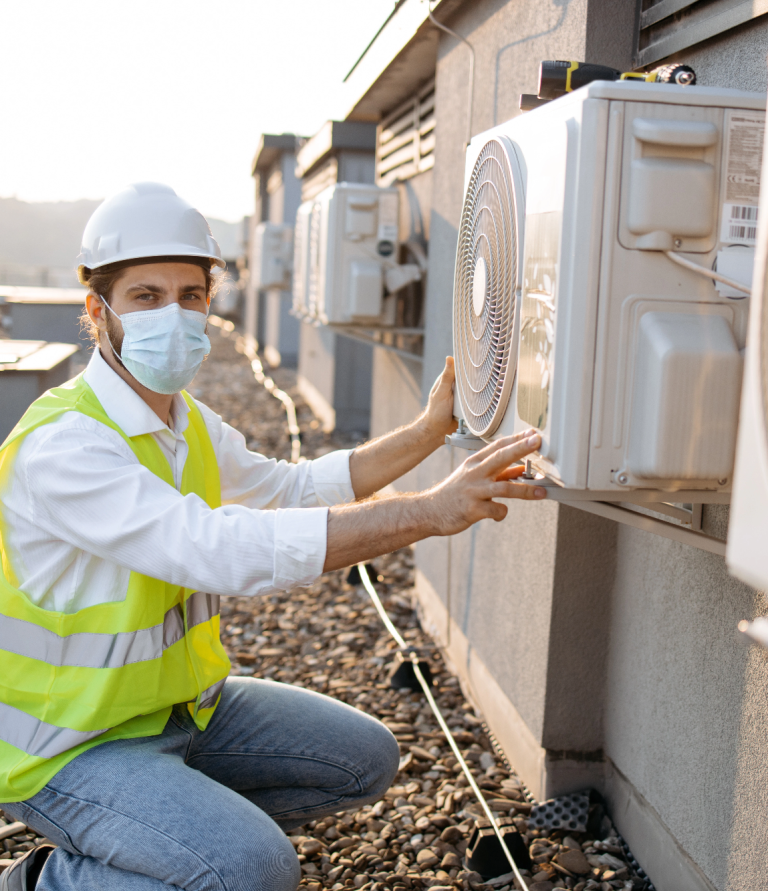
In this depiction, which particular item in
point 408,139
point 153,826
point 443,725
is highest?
point 408,139

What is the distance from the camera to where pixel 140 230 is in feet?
7.06

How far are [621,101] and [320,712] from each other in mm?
1700

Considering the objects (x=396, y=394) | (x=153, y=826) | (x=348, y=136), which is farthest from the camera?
(x=348, y=136)

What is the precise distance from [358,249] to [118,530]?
14.2 ft

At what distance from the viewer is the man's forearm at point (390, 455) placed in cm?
247

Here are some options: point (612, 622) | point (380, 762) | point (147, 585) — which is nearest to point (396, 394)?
point (612, 622)

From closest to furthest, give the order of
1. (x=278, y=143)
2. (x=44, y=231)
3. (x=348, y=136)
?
(x=348, y=136) → (x=278, y=143) → (x=44, y=231)

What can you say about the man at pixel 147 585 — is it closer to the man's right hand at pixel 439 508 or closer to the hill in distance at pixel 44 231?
the man's right hand at pixel 439 508

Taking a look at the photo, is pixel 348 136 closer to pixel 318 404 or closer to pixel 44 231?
pixel 318 404

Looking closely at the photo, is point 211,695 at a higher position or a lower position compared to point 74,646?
lower

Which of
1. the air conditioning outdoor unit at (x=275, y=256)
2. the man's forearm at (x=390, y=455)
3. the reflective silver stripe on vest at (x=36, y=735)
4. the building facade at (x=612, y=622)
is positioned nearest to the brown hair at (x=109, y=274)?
the man's forearm at (x=390, y=455)

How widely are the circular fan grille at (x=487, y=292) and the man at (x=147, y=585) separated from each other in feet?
0.66

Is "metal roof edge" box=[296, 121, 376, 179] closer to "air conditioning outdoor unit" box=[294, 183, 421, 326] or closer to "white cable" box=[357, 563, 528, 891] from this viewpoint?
"air conditioning outdoor unit" box=[294, 183, 421, 326]

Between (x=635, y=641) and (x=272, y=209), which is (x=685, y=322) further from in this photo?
(x=272, y=209)
